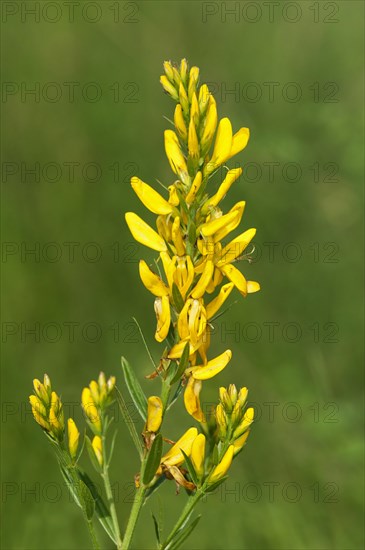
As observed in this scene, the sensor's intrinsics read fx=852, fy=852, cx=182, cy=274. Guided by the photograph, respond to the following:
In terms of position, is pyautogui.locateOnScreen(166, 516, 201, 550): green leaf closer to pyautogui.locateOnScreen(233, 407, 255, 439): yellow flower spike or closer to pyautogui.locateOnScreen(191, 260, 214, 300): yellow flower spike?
pyautogui.locateOnScreen(233, 407, 255, 439): yellow flower spike

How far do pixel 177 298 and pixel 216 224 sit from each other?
190 mm

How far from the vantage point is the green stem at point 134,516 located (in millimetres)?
1957

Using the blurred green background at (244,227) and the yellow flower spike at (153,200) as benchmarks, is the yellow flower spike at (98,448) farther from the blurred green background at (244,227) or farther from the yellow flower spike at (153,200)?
the blurred green background at (244,227)

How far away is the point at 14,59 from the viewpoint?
17.5 ft

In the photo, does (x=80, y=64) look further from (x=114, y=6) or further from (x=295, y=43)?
(x=295, y=43)

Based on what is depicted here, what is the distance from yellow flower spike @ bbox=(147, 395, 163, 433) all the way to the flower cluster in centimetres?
7

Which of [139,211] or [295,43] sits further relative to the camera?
[295,43]

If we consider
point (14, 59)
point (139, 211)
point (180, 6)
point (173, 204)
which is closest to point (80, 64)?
point (14, 59)

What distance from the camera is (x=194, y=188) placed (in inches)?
76.8

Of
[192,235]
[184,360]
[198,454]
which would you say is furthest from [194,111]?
[198,454]

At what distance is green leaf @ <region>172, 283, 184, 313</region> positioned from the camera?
1.92 meters

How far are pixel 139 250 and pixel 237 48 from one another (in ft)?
5.70

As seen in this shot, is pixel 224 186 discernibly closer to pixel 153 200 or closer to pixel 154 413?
pixel 153 200

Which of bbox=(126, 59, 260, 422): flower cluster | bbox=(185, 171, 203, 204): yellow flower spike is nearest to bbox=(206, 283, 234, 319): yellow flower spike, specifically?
bbox=(126, 59, 260, 422): flower cluster
